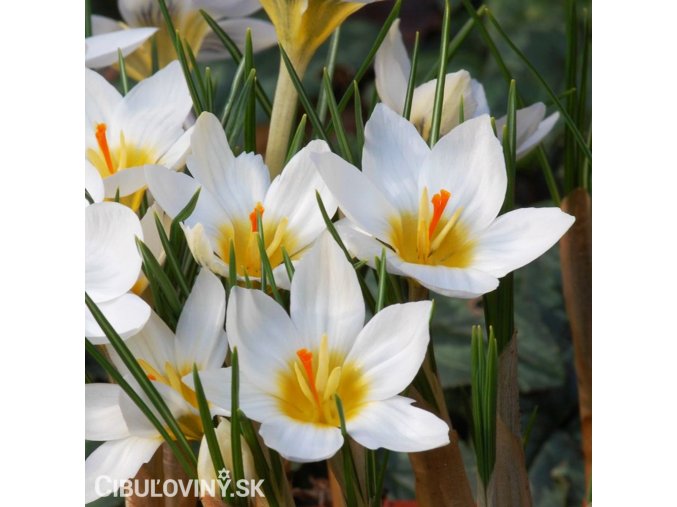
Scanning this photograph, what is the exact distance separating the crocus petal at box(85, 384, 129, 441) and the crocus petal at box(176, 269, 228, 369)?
3cm

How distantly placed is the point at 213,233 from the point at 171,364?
5 centimetres

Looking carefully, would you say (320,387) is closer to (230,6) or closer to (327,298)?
(327,298)

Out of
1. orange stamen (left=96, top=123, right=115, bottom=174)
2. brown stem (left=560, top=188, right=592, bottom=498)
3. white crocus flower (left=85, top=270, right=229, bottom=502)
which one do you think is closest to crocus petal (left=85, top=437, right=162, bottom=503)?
white crocus flower (left=85, top=270, right=229, bottom=502)

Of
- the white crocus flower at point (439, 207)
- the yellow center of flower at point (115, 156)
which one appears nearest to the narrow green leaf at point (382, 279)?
the white crocus flower at point (439, 207)

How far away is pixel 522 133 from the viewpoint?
0.37 meters

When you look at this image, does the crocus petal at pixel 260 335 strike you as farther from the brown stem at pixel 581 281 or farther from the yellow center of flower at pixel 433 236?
the brown stem at pixel 581 281

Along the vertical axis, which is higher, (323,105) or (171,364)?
(323,105)

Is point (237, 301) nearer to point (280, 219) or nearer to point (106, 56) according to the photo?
point (280, 219)

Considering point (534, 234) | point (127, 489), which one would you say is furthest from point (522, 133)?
point (127, 489)

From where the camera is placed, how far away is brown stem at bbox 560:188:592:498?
449 mm

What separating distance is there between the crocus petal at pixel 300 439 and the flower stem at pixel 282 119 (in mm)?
108

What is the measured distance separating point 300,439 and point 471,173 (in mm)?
109

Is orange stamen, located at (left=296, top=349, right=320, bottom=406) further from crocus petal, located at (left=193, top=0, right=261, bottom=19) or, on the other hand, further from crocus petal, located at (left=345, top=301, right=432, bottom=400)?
crocus petal, located at (left=193, top=0, right=261, bottom=19)

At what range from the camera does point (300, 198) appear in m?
0.31
